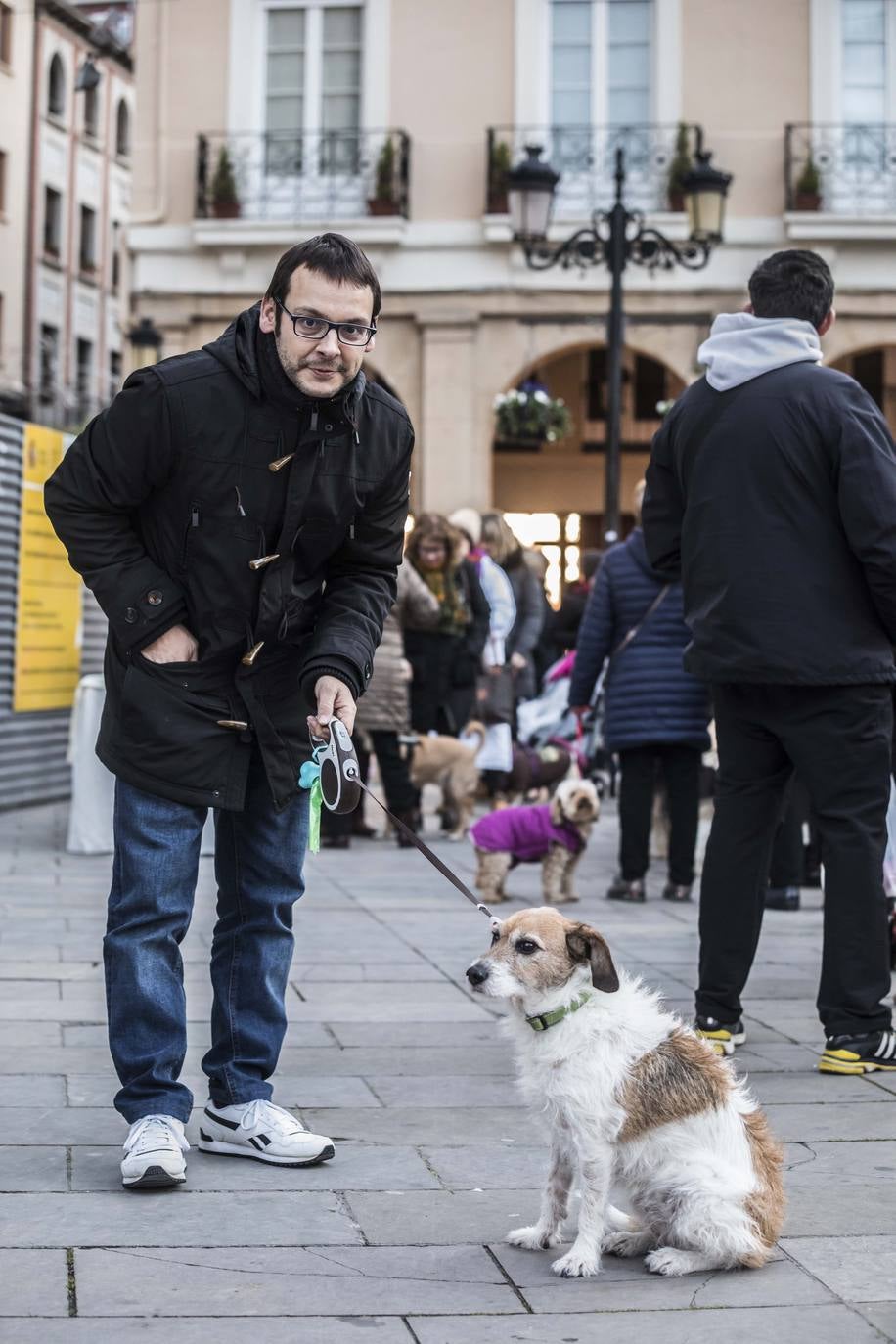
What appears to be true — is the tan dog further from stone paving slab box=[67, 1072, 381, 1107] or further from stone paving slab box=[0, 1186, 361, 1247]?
stone paving slab box=[0, 1186, 361, 1247]

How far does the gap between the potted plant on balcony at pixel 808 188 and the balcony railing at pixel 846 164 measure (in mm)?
131

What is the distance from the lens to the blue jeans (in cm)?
445

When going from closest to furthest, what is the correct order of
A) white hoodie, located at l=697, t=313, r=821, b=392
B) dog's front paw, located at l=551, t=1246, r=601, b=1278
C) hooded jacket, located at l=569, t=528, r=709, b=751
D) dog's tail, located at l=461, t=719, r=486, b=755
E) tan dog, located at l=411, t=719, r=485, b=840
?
dog's front paw, located at l=551, t=1246, r=601, b=1278 < white hoodie, located at l=697, t=313, r=821, b=392 < hooded jacket, located at l=569, t=528, r=709, b=751 < tan dog, located at l=411, t=719, r=485, b=840 < dog's tail, located at l=461, t=719, r=486, b=755

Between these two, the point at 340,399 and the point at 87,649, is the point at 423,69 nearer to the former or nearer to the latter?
the point at 87,649

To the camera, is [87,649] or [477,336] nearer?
[87,649]

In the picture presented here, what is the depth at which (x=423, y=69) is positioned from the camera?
25.1 meters

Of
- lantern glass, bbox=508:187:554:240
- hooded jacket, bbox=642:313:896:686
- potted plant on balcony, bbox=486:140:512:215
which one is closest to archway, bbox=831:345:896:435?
potted plant on balcony, bbox=486:140:512:215

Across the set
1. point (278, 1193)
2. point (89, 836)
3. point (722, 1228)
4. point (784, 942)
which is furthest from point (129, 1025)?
point (89, 836)

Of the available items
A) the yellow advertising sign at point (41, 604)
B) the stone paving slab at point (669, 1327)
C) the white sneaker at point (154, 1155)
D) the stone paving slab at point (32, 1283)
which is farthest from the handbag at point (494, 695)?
the stone paving slab at point (669, 1327)

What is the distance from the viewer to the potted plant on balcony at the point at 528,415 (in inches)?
946

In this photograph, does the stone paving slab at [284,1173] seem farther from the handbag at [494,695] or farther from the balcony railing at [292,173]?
the balcony railing at [292,173]

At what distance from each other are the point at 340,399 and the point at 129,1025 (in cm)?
145

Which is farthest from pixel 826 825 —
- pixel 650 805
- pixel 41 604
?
pixel 41 604

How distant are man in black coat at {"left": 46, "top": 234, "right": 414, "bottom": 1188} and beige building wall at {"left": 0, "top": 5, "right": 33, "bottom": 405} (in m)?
42.6
